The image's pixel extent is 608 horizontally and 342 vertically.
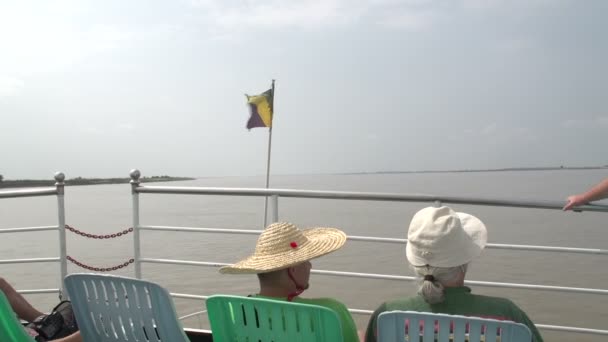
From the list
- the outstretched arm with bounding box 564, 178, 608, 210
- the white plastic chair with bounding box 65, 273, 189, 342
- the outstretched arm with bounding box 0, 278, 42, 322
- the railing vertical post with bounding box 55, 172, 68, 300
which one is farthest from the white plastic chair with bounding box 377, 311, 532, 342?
the railing vertical post with bounding box 55, 172, 68, 300

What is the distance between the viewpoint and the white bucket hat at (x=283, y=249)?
6.46ft

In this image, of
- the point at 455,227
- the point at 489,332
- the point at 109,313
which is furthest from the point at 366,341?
the point at 109,313

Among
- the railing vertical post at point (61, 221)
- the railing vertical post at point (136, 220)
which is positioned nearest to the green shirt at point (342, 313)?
the railing vertical post at point (136, 220)

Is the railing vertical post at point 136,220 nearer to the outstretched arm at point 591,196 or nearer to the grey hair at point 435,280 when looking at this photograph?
the grey hair at point 435,280

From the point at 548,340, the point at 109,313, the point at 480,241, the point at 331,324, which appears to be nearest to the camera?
the point at 331,324

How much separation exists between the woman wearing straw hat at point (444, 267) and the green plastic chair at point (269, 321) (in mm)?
364

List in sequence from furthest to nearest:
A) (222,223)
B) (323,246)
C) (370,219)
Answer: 1. (222,223)
2. (370,219)
3. (323,246)

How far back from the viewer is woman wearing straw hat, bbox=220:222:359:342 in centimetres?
182

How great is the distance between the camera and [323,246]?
2141 millimetres

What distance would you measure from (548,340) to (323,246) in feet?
18.2

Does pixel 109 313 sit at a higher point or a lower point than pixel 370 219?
higher

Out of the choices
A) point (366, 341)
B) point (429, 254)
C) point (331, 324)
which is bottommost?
point (366, 341)

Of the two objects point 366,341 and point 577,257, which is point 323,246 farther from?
point 577,257

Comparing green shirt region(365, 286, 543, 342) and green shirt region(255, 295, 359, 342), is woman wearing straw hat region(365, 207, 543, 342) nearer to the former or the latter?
green shirt region(365, 286, 543, 342)
